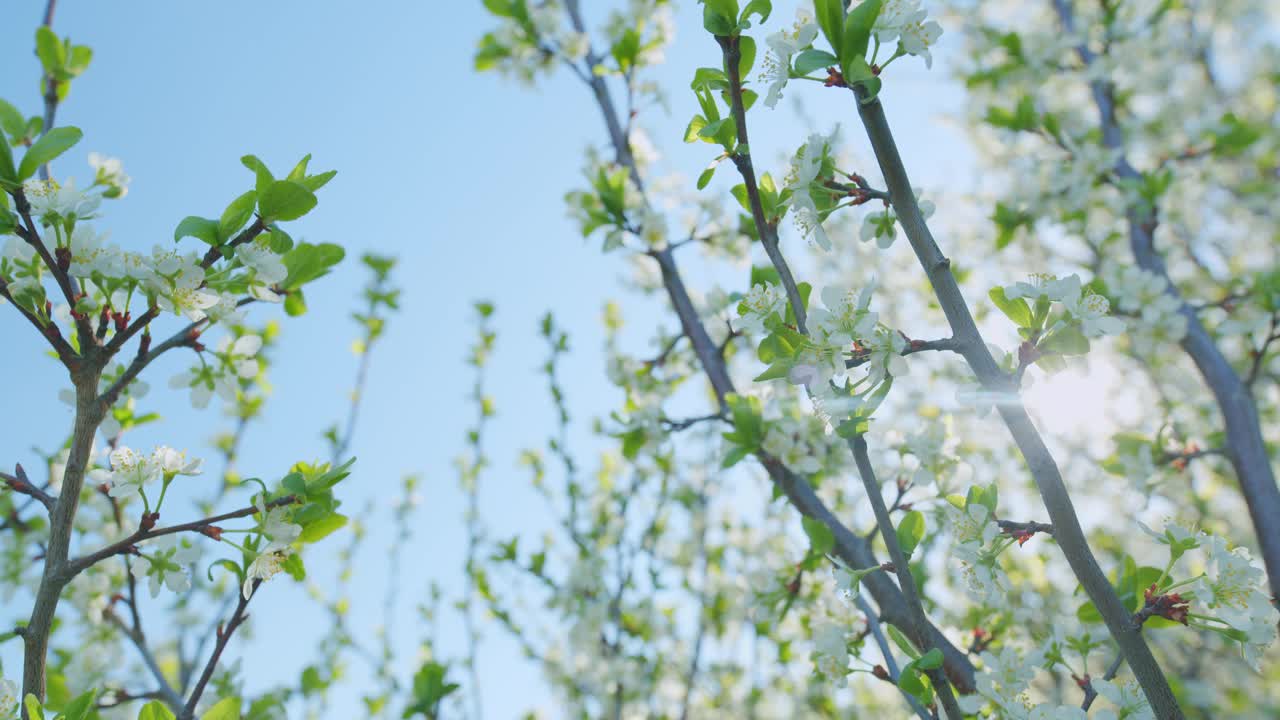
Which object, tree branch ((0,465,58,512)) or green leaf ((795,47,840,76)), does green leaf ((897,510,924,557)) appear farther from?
tree branch ((0,465,58,512))

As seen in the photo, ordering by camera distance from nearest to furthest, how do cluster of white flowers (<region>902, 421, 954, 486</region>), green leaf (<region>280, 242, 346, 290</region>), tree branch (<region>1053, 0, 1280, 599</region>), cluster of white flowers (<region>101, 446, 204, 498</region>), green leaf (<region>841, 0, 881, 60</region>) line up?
green leaf (<region>841, 0, 881, 60</region>) → cluster of white flowers (<region>101, 446, 204, 498</region>) → green leaf (<region>280, 242, 346, 290</region>) → cluster of white flowers (<region>902, 421, 954, 486</region>) → tree branch (<region>1053, 0, 1280, 599</region>)

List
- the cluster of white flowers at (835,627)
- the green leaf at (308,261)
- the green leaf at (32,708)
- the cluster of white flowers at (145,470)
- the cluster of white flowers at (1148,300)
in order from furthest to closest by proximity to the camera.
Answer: the cluster of white flowers at (1148,300) → the green leaf at (308,261) → the cluster of white flowers at (835,627) → the cluster of white flowers at (145,470) → the green leaf at (32,708)

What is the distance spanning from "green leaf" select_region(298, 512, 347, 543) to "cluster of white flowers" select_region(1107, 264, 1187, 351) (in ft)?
8.92

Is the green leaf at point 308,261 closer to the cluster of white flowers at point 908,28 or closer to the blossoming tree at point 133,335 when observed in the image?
the blossoming tree at point 133,335

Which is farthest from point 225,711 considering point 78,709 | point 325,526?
point 325,526

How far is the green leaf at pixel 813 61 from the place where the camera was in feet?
4.31

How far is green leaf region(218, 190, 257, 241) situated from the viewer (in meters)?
1.44

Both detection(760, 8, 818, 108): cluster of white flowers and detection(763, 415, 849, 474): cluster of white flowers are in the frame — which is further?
detection(763, 415, 849, 474): cluster of white flowers

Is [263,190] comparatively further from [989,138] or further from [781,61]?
[989,138]

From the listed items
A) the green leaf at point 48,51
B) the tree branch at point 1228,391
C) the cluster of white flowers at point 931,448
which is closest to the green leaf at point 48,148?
the green leaf at point 48,51

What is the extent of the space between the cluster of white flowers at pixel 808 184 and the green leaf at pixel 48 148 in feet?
4.43

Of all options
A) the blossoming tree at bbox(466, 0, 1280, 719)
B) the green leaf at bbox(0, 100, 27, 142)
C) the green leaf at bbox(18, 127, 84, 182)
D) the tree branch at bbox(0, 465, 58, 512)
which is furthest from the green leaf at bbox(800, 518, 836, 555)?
the green leaf at bbox(0, 100, 27, 142)

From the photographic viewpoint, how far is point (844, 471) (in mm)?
2512

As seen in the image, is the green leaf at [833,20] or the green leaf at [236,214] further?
the green leaf at [236,214]
